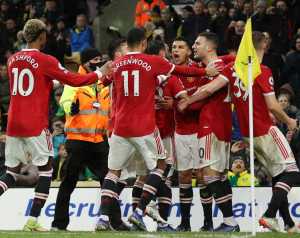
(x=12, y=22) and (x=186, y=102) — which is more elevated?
(x=12, y=22)

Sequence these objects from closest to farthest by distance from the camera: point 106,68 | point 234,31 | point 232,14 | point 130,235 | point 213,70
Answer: point 130,235, point 106,68, point 213,70, point 234,31, point 232,14

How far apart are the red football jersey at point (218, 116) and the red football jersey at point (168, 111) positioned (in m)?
0.65

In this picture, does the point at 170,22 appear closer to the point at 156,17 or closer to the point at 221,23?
the point at 156,17

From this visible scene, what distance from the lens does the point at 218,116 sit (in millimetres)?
15688

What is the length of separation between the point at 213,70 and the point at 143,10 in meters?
10.1

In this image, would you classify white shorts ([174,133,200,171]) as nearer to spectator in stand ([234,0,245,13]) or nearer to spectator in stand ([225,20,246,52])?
spectator in stand ([225,20,246,52])

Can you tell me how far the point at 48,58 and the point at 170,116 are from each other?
237 cm

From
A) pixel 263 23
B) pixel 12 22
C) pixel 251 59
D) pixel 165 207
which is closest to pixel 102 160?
pixel 165 207

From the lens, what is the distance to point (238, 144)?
19641 mm

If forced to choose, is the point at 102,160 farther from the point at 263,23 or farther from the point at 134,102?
the point at 263,23

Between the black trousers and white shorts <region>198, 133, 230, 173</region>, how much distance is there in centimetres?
167

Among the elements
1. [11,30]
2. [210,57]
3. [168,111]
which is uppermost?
[11,30]

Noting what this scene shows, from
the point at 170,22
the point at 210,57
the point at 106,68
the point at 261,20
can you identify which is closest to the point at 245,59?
the point at 210,57

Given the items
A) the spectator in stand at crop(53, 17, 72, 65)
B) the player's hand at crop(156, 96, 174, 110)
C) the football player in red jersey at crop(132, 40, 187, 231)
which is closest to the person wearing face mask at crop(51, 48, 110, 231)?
the football player in red jersey at crop(132, 40, 187, 231)
